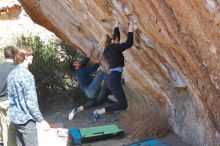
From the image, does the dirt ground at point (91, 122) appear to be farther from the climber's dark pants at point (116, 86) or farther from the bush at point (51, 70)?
the climber's dark pants at point (116, 86)

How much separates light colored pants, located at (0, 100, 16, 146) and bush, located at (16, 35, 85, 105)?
620 centimetres

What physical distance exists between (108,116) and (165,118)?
223 cm

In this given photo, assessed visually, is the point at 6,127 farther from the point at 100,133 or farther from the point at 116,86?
the point at 100,133

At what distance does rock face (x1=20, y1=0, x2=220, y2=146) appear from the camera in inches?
197

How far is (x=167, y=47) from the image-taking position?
613 centimetres

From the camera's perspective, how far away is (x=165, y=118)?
27.6 feet

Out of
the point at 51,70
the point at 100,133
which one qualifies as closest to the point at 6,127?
the point at 100,133

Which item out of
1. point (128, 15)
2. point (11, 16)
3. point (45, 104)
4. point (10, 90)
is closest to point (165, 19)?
point (128, 15)

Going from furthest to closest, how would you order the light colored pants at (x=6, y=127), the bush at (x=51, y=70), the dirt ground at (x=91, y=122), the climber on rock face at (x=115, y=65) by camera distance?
the bush at (x=51, y=70)
the dirt ground at (x=91, y=122)
the climber on rock face at (x=115, y=65)
the light colored pants at (x=6, y=127)

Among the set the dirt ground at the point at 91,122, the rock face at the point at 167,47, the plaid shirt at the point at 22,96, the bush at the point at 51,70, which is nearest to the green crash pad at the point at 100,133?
the dirt ground at the point at 91,122

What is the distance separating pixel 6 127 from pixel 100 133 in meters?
3.07

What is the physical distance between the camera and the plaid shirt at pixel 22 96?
17.3ft

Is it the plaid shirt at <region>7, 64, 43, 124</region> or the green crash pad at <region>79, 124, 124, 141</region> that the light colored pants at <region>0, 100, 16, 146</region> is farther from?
the green crash pad at <region>79, 124, 124, 141</region>

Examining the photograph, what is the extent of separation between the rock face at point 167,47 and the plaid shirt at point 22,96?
5.00 ft
